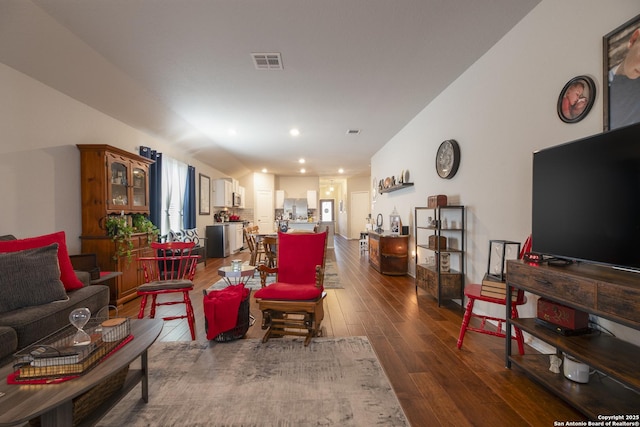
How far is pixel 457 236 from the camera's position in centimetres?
392

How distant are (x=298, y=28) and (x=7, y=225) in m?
3.61

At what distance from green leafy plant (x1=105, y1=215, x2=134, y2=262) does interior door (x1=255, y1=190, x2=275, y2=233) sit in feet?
24.7

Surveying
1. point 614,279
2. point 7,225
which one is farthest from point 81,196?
point 614,279

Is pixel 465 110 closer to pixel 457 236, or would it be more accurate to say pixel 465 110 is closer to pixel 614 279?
pixel 457 236

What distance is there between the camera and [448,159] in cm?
402

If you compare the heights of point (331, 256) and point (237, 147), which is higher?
point (237, 147)

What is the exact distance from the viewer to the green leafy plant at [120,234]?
3.89m

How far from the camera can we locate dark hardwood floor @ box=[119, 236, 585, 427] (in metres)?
1.81

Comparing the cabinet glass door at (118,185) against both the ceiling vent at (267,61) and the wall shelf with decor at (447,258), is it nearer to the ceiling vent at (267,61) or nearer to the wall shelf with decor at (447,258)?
the ceiling vent at (267,61)

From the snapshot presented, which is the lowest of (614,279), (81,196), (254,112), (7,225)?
(614,279)

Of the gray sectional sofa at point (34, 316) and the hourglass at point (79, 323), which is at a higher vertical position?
the hourglass at point (79, 323)

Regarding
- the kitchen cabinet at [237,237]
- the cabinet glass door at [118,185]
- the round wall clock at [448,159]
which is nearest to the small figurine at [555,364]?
the round wall clock at [448,159]

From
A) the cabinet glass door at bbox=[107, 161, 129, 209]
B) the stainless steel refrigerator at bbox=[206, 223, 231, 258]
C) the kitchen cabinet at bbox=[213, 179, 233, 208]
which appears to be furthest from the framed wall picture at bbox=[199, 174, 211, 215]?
the cabinet glass door at bbox=[107, 161, 129, 209]

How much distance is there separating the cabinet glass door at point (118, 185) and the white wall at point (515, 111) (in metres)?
4.88
